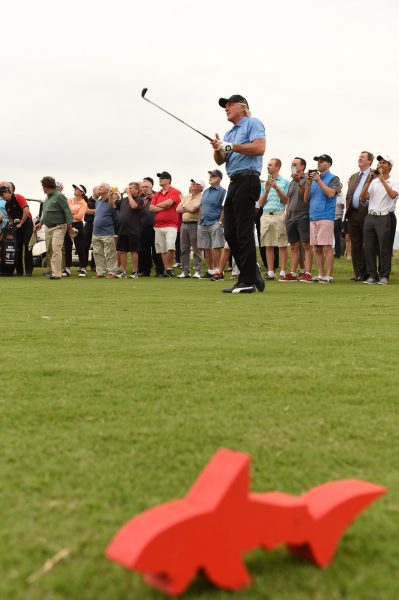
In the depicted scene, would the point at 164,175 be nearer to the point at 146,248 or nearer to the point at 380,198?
the point at 146,248

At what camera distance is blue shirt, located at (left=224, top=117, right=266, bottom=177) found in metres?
8.27

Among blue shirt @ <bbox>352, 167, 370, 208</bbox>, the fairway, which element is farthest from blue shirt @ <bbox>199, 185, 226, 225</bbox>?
the fairway

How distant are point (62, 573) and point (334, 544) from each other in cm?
52

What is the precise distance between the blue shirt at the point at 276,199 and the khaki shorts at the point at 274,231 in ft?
0.40

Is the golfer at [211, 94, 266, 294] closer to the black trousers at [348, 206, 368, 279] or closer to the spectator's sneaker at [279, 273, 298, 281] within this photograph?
the spectator's sneaker at [279, 273, 298, 281]

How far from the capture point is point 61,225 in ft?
44.0

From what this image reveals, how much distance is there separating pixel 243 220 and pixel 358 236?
4569 millimetres

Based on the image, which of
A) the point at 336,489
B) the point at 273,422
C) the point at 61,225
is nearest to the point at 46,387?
the point at 273,422

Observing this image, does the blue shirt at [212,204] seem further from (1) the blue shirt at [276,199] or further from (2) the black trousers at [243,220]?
(2) the black trousers at [243,220]

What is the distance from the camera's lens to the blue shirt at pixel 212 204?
44.1ft

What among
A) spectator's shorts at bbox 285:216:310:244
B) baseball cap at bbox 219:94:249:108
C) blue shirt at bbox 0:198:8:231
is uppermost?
baseball cap at bbox 219:94:249:108

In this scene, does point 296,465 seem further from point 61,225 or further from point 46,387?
point 61,225

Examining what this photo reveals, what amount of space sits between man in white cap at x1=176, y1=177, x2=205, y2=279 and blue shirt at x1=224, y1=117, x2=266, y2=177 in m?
5.46

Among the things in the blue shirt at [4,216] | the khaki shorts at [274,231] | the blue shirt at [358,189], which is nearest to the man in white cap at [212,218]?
the khaki shorts at [274,231]
